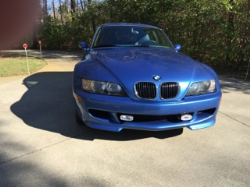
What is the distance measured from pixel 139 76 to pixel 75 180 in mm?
1367

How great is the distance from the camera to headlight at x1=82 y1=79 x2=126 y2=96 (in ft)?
9.30

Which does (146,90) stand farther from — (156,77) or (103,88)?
(103,88)

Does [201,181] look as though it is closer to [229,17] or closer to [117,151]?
[117,151]

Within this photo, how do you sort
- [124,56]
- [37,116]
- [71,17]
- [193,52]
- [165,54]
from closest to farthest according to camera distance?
[124,56]
[165,54]
[37,116]
[193,52]
[71,17]

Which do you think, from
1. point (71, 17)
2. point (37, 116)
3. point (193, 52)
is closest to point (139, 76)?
point (37, 116)

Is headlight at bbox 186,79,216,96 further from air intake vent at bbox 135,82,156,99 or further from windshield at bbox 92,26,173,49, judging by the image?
windshield at bbox 92,26,173,49

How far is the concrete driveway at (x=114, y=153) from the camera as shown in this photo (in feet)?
8.17

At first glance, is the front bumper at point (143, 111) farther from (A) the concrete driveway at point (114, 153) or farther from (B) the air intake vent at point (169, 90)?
(A) the concrete driveway at point (114, 153)

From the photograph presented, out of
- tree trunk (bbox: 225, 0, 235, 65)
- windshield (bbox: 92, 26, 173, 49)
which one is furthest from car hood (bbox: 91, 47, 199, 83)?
tree trunk (bbox: 225, 0, 235, 65)

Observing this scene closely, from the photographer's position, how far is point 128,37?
175 inches

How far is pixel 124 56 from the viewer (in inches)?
139

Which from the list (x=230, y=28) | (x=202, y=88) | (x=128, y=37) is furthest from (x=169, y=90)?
(x=230, y=28)

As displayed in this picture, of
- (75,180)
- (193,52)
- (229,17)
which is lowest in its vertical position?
(75,180)

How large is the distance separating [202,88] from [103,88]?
127 centimetres
